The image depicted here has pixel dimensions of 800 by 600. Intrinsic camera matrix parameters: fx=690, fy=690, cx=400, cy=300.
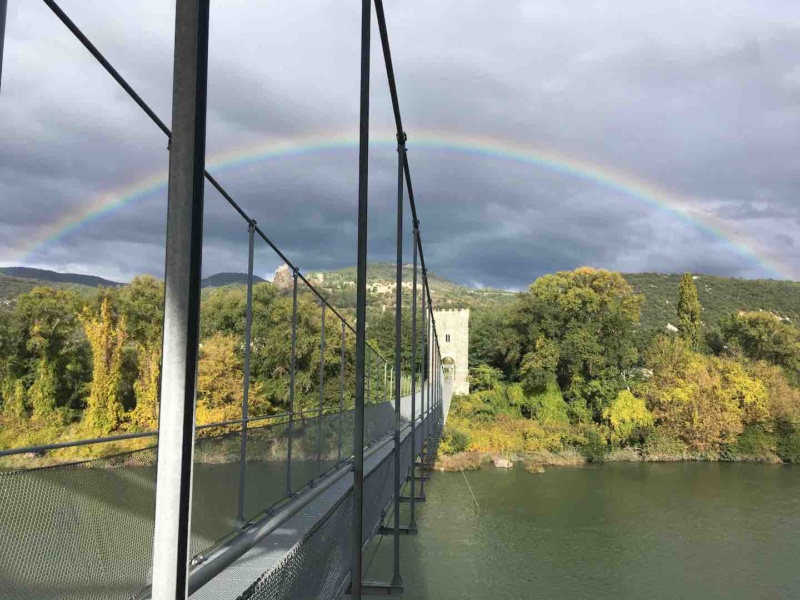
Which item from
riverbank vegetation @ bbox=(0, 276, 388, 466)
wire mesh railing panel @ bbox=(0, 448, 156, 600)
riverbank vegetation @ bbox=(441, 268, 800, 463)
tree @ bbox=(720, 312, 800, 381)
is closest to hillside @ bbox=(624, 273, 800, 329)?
tree @ bbox=(720, 312, 800, 381)

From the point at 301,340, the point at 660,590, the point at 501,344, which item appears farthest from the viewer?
the point at 501,344

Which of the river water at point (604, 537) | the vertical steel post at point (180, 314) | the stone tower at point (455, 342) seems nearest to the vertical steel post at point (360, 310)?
the vertical steel post at point (180, 314)

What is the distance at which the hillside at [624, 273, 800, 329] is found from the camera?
64062 mm

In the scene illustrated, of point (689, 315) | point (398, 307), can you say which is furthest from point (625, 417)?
point (398, 307)

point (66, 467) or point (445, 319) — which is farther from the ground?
point (445, 319)

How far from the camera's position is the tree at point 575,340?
34938mm

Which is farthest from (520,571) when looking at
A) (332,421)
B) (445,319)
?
(445,319)

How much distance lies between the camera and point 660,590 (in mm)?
17734

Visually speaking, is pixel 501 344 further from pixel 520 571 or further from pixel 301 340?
pixel 301 340

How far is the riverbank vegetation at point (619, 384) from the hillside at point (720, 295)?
22.6m

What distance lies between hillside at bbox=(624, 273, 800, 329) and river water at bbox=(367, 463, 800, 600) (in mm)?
34391

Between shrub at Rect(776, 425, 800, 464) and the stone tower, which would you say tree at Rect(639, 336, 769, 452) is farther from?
the stone tower

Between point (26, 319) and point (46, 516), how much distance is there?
264 inches

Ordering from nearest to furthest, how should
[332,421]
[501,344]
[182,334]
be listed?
1. [182,334]
2. [332,421]
3. [501,344]
